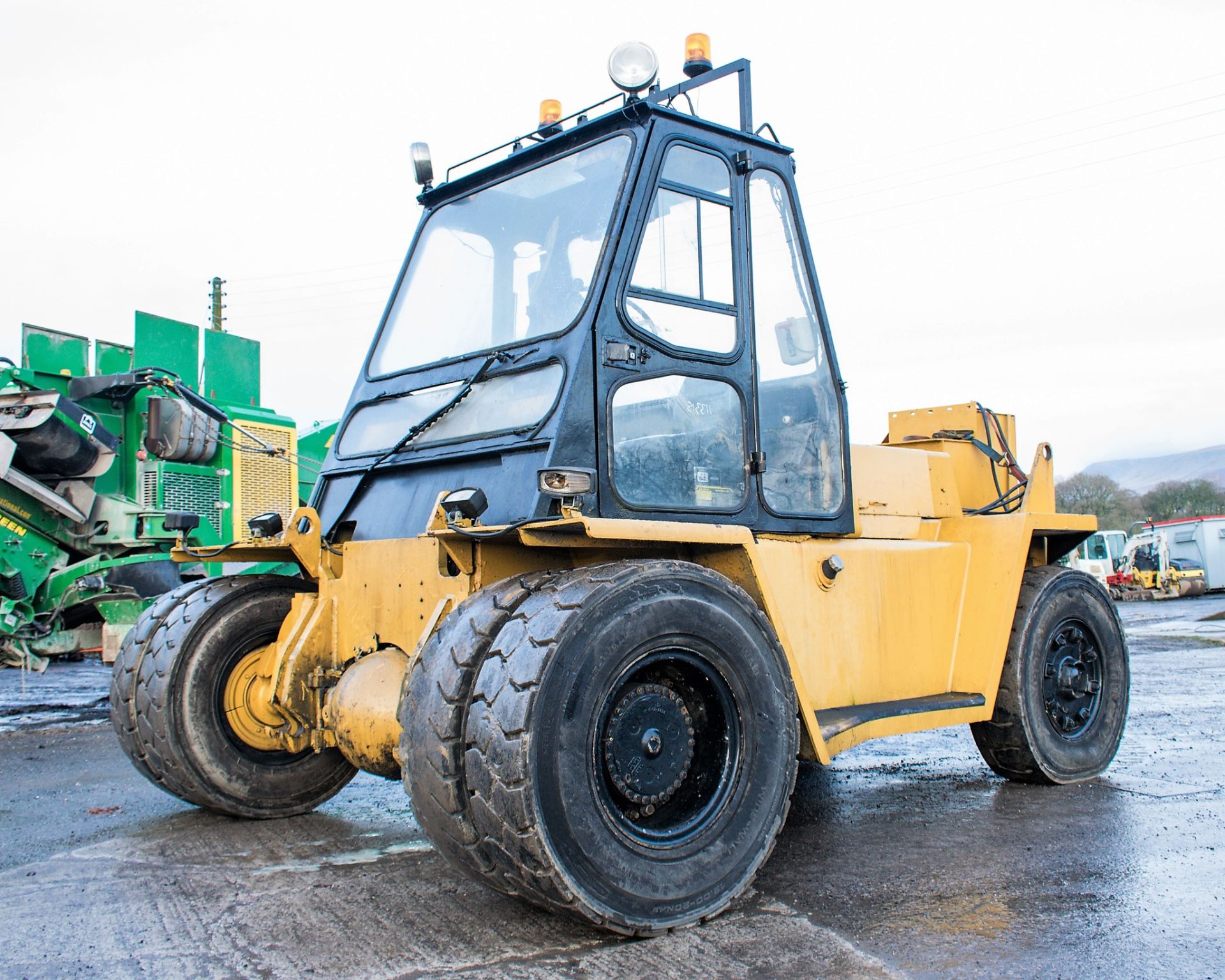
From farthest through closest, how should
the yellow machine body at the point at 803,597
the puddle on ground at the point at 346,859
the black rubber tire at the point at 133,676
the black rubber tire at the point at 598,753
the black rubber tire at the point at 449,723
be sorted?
1. the black rubber tire at the point at 133,676
2. the puddle on ground at the point at 346,859
3. the yellow machine body at the point at 803,597
4. the black rubber tire at the point at 449,723
5. the black rubber tire at the point at 598,753

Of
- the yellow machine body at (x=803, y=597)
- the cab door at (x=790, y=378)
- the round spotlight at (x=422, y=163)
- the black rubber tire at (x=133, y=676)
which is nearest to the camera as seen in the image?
the yellow machine body at (x=803, y=597)

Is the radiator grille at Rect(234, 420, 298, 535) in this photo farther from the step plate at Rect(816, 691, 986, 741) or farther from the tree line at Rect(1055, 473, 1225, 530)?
the tree line at Rect(1055, 473, 1225, 530)

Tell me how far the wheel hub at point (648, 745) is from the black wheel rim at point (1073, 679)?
273 cm

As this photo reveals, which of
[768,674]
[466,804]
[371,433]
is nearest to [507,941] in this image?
[466,804]

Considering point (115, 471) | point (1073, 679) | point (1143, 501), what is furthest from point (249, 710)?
point (1143, 501)

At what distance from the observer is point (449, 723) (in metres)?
3.25

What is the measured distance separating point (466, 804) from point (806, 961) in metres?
1.09

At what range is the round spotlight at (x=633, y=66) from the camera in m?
4.27

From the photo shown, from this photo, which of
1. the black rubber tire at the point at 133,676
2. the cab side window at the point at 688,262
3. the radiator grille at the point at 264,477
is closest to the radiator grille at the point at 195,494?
the radiator grille at the point at 264,477

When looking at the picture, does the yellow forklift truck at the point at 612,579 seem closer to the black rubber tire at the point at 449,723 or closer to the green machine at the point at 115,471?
the black rubber tire at the point at 449,723

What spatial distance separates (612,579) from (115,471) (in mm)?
9549

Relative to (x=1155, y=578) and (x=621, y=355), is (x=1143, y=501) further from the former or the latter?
(x=621, y=355)

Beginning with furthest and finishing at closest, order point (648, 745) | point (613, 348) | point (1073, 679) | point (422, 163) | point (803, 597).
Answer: point (1073, 679) → point (422, 163) → point (803, 597) → point (613, 348) → point (648, 745)

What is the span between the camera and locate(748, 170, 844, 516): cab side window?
450cm
